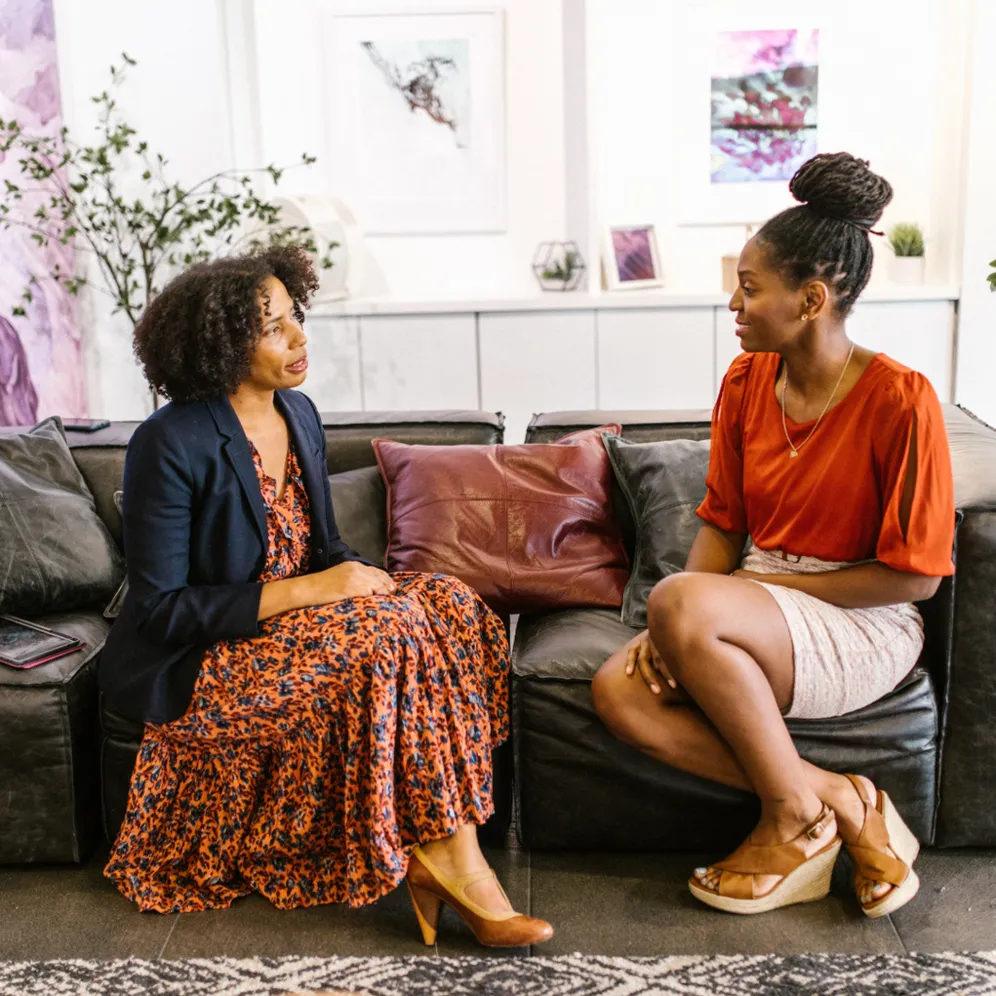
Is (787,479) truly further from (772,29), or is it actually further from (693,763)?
(772,29)

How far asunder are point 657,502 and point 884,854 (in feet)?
2.84

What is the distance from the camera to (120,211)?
3.77 meters

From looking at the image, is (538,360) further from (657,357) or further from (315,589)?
(315,589)

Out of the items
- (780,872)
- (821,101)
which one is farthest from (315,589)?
(821,101)

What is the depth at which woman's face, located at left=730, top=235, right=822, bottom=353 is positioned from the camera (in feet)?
6.74

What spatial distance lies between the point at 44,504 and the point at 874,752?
1.77 metres

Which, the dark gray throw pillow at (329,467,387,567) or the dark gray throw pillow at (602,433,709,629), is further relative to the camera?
the dark gray throw pillow at (329,467,387,567)

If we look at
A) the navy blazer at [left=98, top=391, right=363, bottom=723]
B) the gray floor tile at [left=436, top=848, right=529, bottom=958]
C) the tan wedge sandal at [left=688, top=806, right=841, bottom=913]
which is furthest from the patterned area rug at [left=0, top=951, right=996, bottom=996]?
the navy blazer at [left=98, top=391, right=363, bottom=723]

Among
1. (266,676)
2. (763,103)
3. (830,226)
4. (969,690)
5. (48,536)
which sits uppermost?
(763,103)

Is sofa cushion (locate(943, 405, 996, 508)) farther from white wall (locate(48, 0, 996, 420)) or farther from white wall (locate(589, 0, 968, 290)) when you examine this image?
white wall (locate(589, 0, 968, 290))

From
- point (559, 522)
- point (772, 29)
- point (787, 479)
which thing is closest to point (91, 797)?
point (559, 522)

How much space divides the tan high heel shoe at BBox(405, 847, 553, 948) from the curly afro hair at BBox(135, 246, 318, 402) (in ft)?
2.89

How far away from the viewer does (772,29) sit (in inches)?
170

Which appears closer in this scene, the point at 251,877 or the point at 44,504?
the point at 251,877
